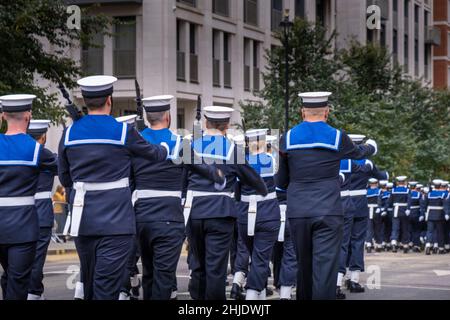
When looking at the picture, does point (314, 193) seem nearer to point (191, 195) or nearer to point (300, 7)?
point (191, 195)

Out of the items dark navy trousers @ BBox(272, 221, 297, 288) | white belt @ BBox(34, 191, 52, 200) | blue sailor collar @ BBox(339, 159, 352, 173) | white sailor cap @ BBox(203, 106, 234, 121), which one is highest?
white sailor cap @ BBox(203, 106, 234, 121)

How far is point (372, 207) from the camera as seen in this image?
29422 millimetres

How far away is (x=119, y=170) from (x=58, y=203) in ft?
68.4

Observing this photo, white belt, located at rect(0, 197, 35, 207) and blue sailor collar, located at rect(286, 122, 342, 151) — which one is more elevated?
blue sailor collar, located at rect(286, 122, 342, 151)

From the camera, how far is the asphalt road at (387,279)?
14.0 metres

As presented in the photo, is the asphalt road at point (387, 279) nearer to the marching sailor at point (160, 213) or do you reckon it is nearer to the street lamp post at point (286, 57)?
the marching sailor at point (160, 213)

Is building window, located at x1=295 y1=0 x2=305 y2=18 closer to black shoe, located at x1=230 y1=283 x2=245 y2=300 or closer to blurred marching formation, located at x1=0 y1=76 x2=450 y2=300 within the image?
black shoe, located at x1=230 y1=283 x2=245 y2=300

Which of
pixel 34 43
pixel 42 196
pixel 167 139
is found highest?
pixel 34 43

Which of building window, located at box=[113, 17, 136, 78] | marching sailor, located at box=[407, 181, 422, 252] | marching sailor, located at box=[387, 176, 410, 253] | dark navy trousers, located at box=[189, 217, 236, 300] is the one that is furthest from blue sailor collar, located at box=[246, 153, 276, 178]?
building window, located at box=[113, 17, 136, 78]

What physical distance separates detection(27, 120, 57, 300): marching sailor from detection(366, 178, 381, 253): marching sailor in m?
17.3

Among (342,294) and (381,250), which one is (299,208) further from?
(381,250)

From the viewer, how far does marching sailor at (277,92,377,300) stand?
962 cm

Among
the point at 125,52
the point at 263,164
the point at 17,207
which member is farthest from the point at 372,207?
the point at 17,207

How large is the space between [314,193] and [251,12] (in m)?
33.0
